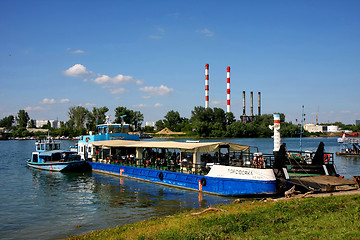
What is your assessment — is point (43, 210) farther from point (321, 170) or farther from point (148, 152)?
point (321, 170)

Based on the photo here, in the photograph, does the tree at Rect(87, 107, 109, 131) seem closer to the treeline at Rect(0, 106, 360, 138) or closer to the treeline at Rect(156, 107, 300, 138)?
the treeline at Rect(0, 106, 360, 138)

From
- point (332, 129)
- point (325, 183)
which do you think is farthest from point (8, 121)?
point (325, 183)

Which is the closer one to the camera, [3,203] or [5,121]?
[3,203]

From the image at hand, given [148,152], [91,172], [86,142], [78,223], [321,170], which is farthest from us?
[86,142]

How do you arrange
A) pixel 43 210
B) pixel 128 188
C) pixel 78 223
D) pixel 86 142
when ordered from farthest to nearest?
pixel 86 142
pixel 128 188
pixel 43 210
pixel 78 223

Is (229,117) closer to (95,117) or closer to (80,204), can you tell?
(95,117)

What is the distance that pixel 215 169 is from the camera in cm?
2050

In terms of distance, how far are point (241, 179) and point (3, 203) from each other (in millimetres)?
15584

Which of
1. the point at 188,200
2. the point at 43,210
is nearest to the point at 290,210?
the point at 188,200

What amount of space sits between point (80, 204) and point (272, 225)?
13217 mm

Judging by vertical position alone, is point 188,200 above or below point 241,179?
below

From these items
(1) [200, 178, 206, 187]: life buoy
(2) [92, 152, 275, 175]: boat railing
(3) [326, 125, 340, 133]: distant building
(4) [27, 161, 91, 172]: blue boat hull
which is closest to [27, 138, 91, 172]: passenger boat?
(4) [27, 161, 91, 172]: blue boat hull

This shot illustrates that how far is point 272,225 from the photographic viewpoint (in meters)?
10.8

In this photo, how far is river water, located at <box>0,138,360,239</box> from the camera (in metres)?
15.2
